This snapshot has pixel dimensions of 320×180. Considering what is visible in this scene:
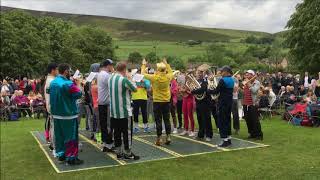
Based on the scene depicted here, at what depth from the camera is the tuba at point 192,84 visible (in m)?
12.0

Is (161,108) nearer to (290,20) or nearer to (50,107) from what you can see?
(50,107)

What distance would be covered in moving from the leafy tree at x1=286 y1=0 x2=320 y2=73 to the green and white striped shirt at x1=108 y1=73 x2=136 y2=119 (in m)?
25.6

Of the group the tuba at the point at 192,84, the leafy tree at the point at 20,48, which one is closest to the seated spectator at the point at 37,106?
the tuba at the point at 192,84

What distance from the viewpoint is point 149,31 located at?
129750mm

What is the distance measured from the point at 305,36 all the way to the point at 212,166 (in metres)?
26.4

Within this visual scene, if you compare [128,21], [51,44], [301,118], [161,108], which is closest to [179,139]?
[161,108]

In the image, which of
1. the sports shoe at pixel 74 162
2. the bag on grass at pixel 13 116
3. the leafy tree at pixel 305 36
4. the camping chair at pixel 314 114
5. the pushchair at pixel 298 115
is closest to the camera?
the sports shoe at pixel 74 162

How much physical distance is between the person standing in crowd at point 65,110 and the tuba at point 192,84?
367 cm

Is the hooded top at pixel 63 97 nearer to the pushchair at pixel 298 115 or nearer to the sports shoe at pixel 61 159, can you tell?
the sports shoe at pixel 61 159

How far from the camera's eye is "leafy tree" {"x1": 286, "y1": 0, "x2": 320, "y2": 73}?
33031mm

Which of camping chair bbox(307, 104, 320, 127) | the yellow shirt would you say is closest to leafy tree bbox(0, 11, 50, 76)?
camping chair bbox(307, 104, 320, 127)

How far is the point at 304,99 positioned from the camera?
1778 centimetres

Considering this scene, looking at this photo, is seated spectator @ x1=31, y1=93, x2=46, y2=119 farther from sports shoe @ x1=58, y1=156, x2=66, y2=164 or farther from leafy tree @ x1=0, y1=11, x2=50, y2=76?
leafy tree @ x1=0, y1=11, x2=50, y2=76

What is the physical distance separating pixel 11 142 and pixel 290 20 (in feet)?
90.6
